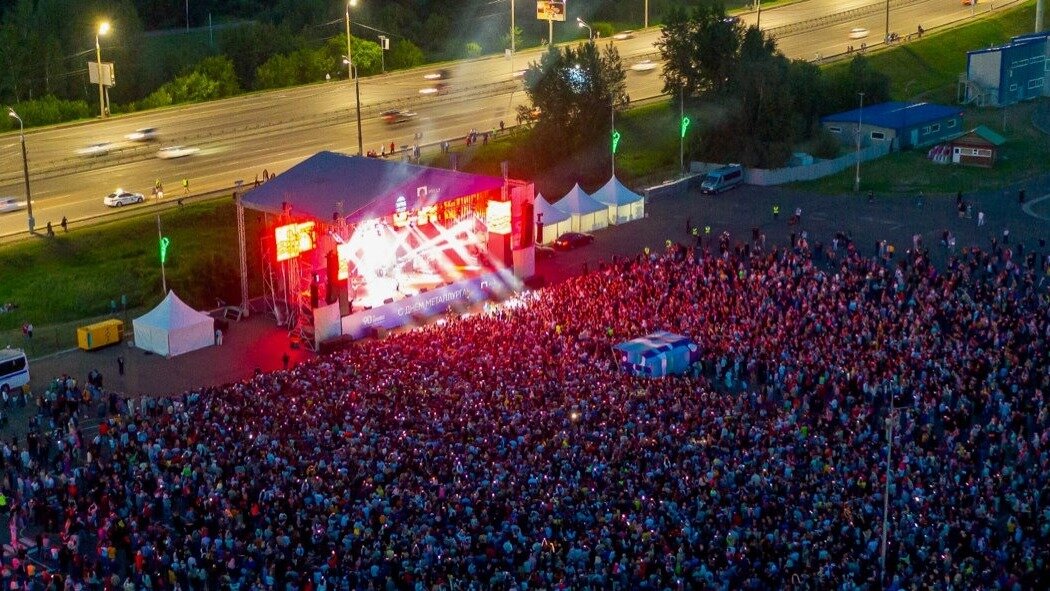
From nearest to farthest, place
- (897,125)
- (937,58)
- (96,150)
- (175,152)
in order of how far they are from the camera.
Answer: (96,150)
(175,152)
(897,125)
(937,58)

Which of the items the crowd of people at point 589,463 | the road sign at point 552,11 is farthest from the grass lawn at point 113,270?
the road sign at point 552,11

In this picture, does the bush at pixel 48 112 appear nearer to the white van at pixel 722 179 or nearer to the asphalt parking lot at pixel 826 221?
the asphalt parking lot at pixel 826 221

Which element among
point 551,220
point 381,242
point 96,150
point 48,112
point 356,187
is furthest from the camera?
point 48,112

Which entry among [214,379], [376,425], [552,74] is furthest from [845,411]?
[552,74]

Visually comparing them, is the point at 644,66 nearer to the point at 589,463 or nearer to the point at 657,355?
the point at 657,355

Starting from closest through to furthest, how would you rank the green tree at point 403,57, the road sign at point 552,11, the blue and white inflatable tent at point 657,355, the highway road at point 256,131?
the blue and white inflatable tent at point 657,355, the highway road at point 256,131, the green tree at point 403,57, the road sign at point 552,11

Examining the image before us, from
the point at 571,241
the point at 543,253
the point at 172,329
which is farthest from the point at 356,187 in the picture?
the point at 571,241

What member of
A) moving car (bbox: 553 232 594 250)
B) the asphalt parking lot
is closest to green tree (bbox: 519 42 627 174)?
the asphalt parking lot

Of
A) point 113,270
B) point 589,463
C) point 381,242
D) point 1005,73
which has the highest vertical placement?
point 1005,73
